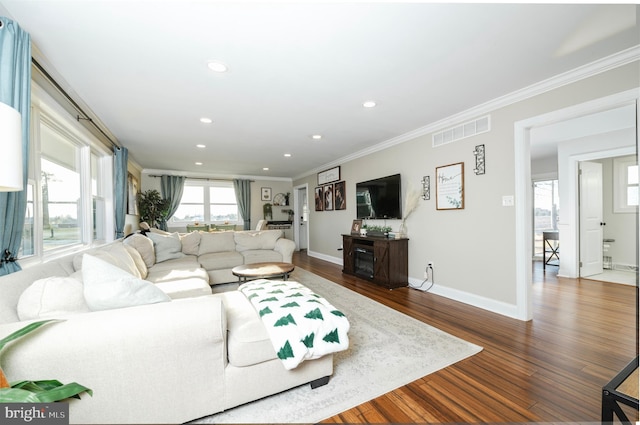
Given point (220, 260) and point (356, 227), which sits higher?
point (356, 227)

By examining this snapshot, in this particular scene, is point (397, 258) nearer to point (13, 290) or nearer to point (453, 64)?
point (453, 64)

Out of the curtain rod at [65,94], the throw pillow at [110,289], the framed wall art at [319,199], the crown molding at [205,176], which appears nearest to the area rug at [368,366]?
the throw pillow at [110,289]

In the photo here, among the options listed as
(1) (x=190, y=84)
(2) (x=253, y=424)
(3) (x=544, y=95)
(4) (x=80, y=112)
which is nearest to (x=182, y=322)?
(2) (x=253, y=424)

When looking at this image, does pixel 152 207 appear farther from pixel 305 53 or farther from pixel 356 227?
pixel 305 53

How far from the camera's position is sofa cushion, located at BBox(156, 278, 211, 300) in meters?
2.37

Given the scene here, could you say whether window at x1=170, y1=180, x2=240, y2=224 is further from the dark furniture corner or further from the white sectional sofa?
the dark furniture corner

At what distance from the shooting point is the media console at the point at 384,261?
3.88m

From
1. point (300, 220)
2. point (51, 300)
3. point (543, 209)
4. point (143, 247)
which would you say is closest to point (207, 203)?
point (300, 220)

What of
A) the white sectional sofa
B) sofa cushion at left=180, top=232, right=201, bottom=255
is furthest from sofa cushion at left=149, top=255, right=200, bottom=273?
the white sectional sofa

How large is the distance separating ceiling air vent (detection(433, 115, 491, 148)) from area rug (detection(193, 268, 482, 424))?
2282 millimetres

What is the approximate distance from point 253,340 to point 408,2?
2.09m

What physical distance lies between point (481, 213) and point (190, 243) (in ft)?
14.1

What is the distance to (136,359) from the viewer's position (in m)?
1.20

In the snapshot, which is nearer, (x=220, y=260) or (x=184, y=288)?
(x=184, y=288)
